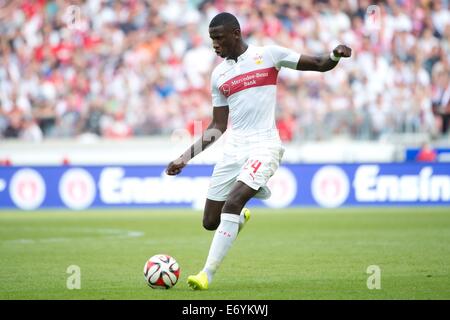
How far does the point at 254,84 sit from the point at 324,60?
0.82 meters

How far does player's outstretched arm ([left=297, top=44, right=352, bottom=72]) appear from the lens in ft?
29.3

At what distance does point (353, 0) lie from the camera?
90.2ft

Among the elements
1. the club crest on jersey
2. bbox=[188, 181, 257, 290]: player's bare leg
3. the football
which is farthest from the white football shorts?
the football

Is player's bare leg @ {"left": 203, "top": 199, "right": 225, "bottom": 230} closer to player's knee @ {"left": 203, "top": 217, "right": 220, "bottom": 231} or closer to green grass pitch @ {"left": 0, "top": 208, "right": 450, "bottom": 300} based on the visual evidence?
player's knee @ {"left": 203, "top": 217, "right": 220, "bottom": 231}

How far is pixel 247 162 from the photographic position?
9391 mm

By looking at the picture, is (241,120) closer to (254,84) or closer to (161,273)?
(254,84)

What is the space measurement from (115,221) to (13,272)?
8666 mm

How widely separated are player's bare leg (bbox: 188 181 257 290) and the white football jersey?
72 centimetres

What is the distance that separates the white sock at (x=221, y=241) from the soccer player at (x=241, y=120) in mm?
10
